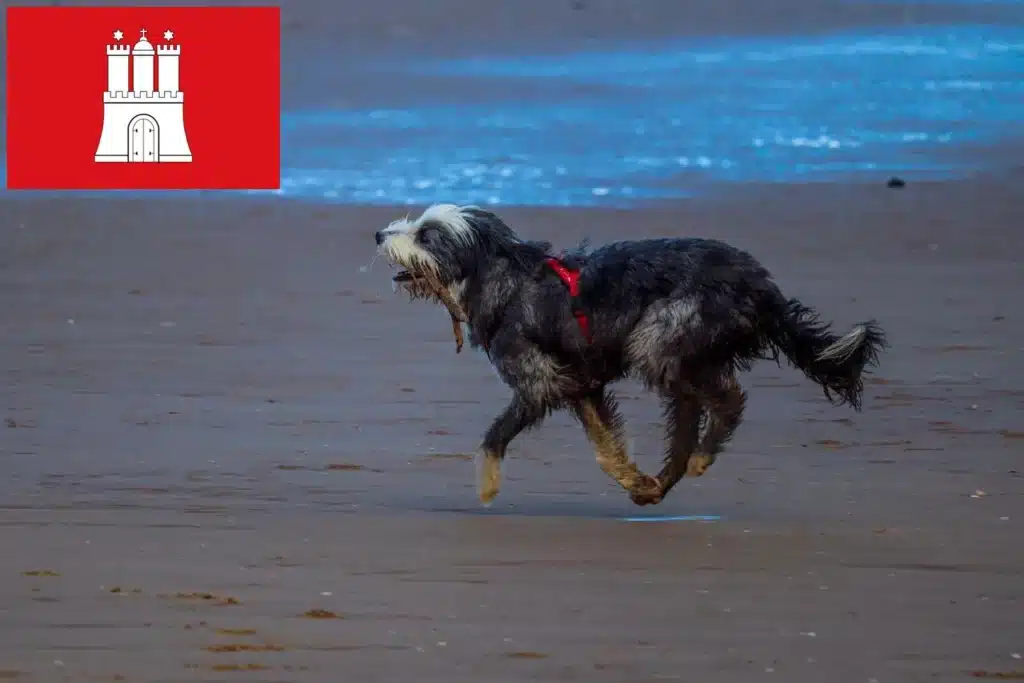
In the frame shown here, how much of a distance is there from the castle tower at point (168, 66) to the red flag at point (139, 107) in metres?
0.02

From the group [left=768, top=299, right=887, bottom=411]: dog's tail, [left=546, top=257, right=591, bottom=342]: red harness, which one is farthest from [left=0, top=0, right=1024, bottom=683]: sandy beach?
[left=546, top=257, right=591, bottom=342]: red harness

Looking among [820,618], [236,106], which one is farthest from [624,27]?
[820,618]

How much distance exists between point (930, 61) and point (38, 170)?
9915 mm

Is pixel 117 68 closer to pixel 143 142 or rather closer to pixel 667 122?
pixel 143 142

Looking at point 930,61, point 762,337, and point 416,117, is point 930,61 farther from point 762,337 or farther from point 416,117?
point 762,337

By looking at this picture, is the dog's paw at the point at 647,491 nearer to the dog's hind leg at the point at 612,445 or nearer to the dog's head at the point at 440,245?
the dog's hind leg at the point at 612,445

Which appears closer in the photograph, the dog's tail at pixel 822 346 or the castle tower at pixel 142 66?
the dog's tail at pixel 822 346

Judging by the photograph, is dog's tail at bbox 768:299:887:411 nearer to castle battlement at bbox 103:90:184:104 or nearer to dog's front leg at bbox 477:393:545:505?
dog's front leg at bbox 477:393:545:505

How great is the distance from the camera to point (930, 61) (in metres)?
22.3

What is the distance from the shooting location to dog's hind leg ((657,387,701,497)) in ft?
26.5

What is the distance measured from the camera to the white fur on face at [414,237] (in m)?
7.82

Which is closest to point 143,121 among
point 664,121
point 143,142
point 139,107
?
Result: point 139,107

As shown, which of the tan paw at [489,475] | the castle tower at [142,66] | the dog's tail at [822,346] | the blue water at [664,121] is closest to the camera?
the dog's tail at [822,346]

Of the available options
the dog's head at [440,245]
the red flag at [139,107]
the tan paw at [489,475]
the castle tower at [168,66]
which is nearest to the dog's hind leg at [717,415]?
the tan paw at [489,475]
